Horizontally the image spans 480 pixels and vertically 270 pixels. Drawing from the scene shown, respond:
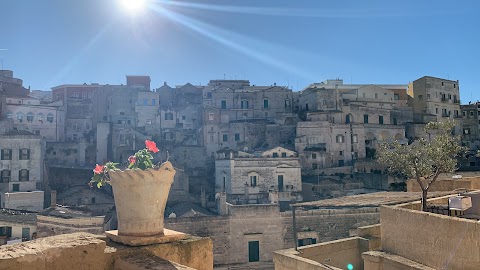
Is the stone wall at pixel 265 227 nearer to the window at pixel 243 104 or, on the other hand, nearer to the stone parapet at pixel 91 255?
the stone parapet at pixel 91 255

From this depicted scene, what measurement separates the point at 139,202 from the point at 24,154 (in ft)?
124

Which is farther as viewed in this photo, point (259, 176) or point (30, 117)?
point (30, 117)

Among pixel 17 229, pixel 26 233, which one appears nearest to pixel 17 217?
pixel 17 229

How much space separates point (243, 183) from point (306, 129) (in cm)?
1252

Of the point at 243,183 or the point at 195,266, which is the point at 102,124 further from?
the point at 195,266

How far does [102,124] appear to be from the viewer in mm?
48188

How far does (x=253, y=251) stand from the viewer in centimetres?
2523

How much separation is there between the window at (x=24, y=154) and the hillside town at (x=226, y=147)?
0.10 m

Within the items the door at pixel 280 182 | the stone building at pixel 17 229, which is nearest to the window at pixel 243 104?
the door at pixel 280 182

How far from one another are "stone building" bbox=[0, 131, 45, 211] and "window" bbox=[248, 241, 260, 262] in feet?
68.5

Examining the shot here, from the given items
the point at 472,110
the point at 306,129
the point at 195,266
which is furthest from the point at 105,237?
the point at 472,110

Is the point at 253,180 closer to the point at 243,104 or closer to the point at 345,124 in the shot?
the point at 345,124

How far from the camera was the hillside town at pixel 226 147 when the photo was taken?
2545 cm

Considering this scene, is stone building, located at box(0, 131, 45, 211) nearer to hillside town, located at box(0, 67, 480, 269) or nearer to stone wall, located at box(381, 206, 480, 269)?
hillside town, located at box(0, 67, 480, 269)
